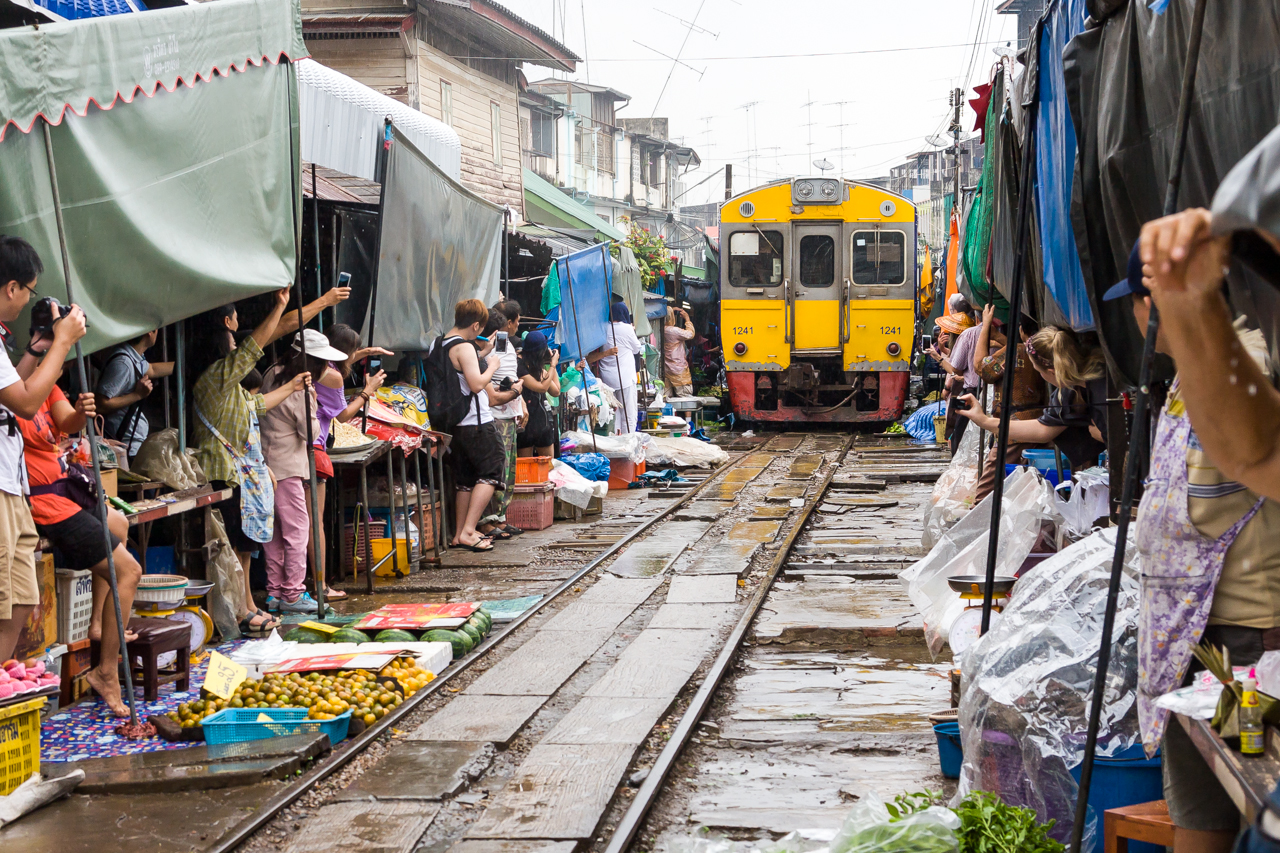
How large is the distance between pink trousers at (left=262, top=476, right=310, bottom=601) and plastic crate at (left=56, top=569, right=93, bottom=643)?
1688 mm

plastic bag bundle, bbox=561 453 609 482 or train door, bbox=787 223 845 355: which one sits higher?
train door, bbox=787 223 845 355

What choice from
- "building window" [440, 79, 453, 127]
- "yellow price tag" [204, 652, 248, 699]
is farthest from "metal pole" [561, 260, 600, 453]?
"yellow price tag" [204, 652, 248, 699]

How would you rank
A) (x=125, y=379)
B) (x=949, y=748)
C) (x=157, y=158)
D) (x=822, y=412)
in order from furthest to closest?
(x=822, y=412)
(x=125, y=379)
(x=157, y=158)
(x=949, y=748)

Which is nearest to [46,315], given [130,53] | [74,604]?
[130,53]

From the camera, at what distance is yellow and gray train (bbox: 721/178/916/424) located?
18344mm

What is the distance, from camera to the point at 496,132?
70.0 ft

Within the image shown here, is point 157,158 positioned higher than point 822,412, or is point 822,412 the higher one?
point 157,158

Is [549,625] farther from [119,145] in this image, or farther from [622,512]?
[622,512]

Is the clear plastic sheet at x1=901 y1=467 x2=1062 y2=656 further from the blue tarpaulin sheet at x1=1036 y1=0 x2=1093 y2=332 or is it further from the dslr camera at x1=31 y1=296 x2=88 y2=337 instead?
the dslr camera at x1=31 y1=296 x2=88 y2=337

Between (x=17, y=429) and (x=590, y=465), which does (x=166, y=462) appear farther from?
(x=590, y=465)

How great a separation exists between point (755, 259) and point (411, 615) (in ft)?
41.4

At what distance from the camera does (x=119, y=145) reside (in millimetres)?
5453

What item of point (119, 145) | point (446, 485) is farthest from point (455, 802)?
point (446, 485)

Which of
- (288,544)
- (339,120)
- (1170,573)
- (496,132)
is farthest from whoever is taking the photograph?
(496,132)
